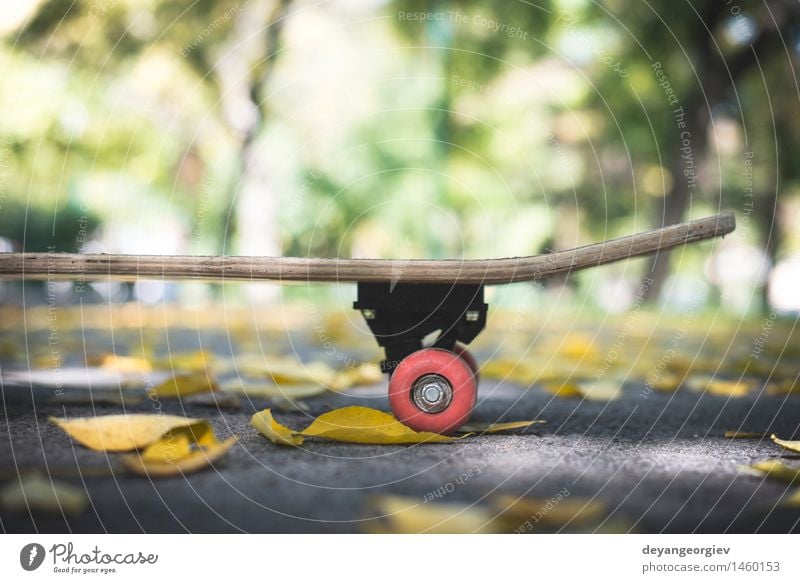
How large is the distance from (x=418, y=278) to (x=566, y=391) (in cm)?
109

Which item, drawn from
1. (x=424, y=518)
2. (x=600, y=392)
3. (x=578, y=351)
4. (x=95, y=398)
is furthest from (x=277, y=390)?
(x=578, y=351)

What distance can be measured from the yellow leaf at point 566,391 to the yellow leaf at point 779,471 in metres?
1.03

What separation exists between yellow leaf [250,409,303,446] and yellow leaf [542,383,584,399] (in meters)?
1.23

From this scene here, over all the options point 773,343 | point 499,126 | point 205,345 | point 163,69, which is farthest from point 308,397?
point 499,126

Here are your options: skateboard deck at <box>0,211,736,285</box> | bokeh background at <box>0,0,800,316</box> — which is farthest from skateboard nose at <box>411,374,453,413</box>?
bokeh background at <box>0,0,800,316</box>

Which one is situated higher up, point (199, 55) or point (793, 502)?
point (199, 55)

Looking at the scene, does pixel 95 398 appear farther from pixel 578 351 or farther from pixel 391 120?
pixel 391 120

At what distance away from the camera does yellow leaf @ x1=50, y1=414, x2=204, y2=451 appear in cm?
180

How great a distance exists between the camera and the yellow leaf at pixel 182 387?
8.92 feet

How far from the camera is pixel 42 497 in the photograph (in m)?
1.59

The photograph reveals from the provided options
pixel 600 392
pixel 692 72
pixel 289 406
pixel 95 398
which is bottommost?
pixel 600 392

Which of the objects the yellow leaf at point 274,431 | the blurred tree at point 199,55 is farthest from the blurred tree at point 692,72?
the yellow leaf at point 274,431

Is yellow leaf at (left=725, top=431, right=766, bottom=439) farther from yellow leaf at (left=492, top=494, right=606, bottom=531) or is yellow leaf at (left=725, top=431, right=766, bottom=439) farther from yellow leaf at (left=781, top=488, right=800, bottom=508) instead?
yellow leaf at (left=492, top=494, right=606, bottom=531)
